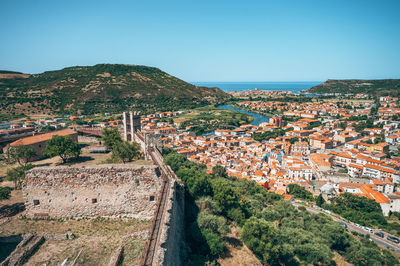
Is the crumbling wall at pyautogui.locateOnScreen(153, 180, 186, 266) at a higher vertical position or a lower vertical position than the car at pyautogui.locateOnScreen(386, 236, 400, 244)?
higher

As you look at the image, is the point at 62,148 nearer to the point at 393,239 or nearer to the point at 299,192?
the point at 299,192

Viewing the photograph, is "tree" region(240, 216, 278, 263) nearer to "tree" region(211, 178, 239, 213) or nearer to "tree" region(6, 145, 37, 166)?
"tree" region(211, 178, 239, 213)

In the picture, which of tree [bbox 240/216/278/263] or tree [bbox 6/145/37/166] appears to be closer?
tree [bbox 240/216/278/263]

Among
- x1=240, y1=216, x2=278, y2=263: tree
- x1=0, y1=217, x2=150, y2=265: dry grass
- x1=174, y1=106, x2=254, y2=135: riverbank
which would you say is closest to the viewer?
x1=0, y1=217, x2=150, y2=265: dry grass

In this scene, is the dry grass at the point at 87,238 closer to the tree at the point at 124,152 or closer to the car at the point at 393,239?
the tree at the point at 124,152

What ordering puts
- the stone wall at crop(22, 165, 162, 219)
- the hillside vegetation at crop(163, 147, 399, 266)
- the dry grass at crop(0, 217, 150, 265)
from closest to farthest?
the dry grass at crop(0, 217, 150, 265) < the stone wall at crop(22, 165, 162, 219) < the hillside vegetation at crop(163, 147, 399, 266)

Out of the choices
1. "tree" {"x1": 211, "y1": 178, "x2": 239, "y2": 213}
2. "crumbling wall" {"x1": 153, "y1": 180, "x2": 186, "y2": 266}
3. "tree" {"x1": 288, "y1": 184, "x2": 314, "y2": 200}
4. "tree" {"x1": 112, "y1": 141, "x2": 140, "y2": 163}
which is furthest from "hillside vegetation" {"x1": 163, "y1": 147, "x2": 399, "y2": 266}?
"tree" {"x1": 288, "y1": 184, "x2": 314, "y2": 200}

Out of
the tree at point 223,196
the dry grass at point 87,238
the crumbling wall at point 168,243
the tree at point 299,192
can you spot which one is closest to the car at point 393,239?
the tree at point 299,192
